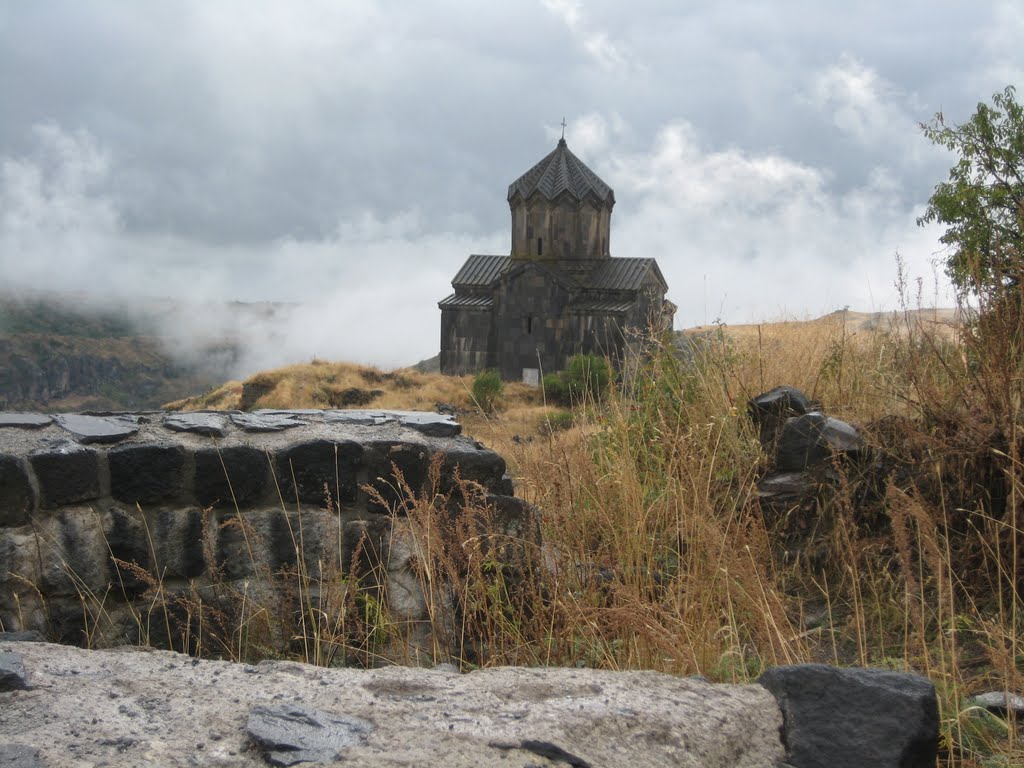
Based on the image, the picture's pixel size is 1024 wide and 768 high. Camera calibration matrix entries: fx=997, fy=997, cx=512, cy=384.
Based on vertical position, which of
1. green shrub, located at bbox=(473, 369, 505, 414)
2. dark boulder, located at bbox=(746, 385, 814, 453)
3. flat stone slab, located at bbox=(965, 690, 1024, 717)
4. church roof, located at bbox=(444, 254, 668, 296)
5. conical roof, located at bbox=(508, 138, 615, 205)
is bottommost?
flat stone slab, located at bbox=(965, 690, 1024, 717)

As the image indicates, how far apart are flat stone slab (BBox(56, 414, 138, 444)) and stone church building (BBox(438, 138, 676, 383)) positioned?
74.6ft

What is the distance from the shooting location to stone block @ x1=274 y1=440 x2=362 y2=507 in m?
3.79

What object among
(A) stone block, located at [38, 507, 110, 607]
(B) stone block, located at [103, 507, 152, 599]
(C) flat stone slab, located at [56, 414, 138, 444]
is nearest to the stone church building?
(C) flat stone slab, located at [56, 414, 138, 444]

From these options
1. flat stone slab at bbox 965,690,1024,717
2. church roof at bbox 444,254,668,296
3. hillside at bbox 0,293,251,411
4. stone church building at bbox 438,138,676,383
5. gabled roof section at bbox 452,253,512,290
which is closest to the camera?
flat stone slab at bbox 965,690,1024,717

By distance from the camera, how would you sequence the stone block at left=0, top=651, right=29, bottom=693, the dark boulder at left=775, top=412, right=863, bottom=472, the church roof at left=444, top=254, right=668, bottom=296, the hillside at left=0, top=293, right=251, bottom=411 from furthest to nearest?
the hillside at left=0, top=293, right=251, bottom=411 < the church roof at left=444, top=254, right=668, bottom=296 < the dark boulder at left=775, top=412, right=863, bottom=472 < the stone block at left=0, top=651, right=29, bottom=693

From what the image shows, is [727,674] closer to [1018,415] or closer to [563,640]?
[563,640]

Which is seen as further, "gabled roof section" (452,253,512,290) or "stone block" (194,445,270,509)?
"gabled roof section" (452,253,512,290)

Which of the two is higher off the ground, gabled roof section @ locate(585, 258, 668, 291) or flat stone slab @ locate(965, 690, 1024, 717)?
gabled roof section @ locate(585, 258, 668, 291)

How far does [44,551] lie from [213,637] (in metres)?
0.64

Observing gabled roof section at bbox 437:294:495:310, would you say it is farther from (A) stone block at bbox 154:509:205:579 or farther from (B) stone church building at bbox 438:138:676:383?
(A) stone block at bbox 154:509:205:579

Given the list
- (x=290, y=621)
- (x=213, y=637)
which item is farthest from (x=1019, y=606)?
(x=213, y=637)

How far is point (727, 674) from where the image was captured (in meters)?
3.03

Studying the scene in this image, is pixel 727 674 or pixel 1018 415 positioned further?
pixel 1018 415

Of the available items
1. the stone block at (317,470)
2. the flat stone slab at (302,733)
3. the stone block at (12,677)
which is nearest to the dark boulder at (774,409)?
the stone block at (317,470)
